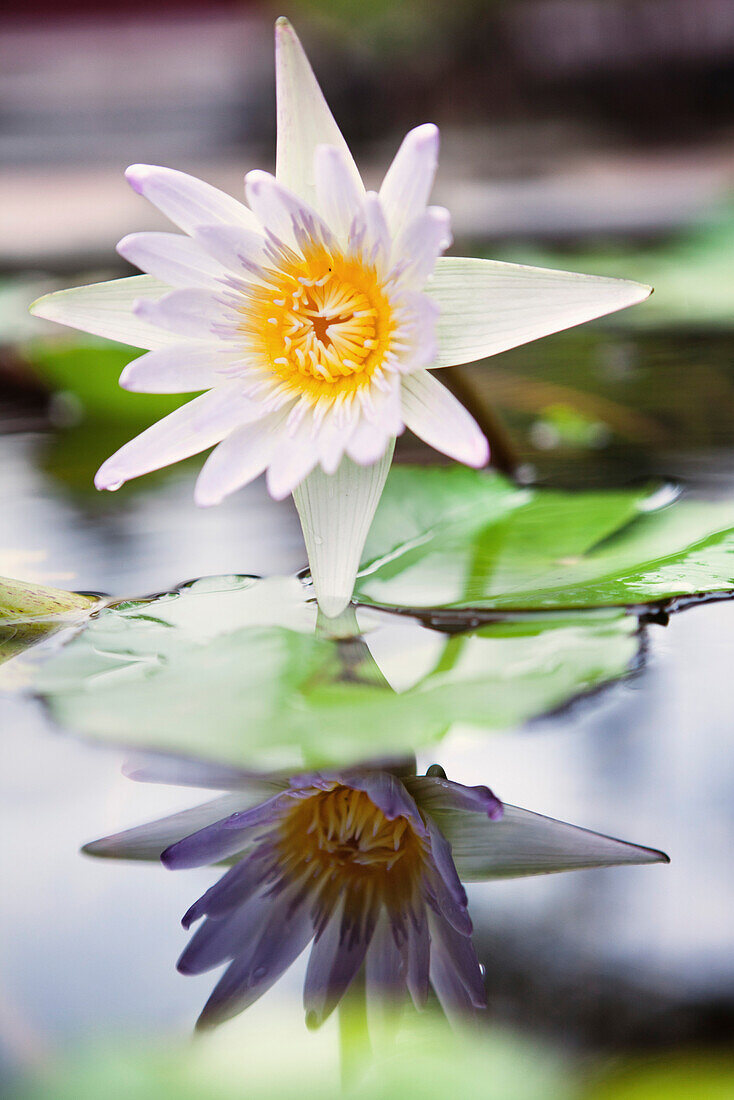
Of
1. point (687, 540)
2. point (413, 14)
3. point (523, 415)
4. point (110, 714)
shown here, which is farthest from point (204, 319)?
point (413, 14)

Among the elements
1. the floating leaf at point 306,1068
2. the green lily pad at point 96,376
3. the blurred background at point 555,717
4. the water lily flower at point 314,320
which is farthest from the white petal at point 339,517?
the green lily pad at point 96,376

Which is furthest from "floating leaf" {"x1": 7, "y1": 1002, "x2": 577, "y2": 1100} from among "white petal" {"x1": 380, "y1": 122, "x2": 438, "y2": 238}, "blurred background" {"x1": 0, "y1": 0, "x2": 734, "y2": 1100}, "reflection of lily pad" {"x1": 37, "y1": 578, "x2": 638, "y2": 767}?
"white petal" {"x1": 380, "y1": 122, "x2": 438, "y2": 238}

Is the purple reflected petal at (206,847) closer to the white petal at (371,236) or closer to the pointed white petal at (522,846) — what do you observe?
the pointed white petal at (522,846)

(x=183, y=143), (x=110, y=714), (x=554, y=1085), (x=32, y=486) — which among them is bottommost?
(x=554, y=1085)

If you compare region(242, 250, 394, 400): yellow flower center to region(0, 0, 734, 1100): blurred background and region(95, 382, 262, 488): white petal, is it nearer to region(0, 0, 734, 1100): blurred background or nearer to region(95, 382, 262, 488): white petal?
region(95, 382, 262, 488): white petal

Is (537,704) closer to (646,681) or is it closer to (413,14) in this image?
(646,681)
